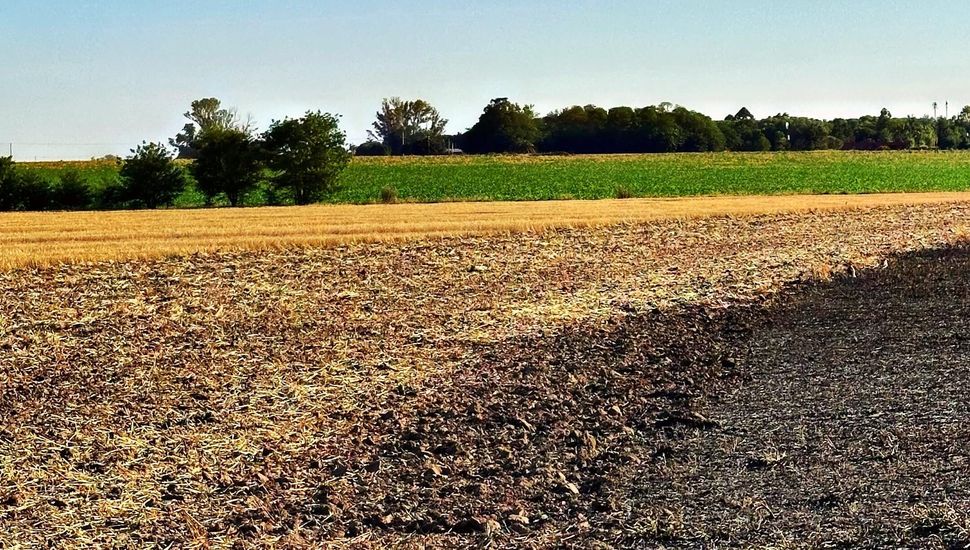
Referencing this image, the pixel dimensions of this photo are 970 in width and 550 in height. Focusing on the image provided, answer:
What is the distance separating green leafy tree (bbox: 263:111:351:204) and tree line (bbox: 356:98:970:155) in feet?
189

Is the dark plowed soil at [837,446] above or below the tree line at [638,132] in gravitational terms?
below

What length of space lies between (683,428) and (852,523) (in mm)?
2261

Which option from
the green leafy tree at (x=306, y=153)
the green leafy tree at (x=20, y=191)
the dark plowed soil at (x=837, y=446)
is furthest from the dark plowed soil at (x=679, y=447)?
the green leafy tree at (x=20, y=191)

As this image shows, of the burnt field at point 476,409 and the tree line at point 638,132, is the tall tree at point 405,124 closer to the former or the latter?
the tree line at point 638,132

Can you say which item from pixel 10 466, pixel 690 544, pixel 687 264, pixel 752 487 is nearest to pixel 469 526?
pixel 690 544

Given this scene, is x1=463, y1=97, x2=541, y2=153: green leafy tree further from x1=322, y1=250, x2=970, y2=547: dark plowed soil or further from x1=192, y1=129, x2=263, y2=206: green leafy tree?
x1=322, y1=250, x2=970, y2=547: dark plowed soil

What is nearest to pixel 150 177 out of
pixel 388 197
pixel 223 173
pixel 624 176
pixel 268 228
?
pixel 223 173

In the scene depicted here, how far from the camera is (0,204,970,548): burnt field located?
6.25m

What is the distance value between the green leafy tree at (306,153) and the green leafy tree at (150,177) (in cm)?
411

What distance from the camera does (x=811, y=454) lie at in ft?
24.0

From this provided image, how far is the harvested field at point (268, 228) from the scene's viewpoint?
1895cm

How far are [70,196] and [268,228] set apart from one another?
2219cm

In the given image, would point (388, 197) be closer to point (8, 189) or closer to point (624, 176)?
point (8, 189)

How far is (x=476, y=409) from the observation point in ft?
28.4
